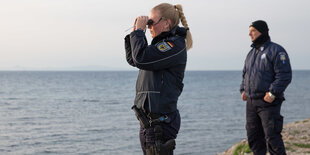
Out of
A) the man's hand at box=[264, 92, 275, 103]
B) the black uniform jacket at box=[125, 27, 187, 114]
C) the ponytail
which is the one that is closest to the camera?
the black uniform jacket at box=[125, 27, 187, 114]

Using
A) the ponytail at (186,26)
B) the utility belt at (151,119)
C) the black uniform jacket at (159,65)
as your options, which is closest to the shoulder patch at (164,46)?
the black uniform jacket at (159,65)

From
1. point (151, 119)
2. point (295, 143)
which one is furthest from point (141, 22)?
point (295, 143)

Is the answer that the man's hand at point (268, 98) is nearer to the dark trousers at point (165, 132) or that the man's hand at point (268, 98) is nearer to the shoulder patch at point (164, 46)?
the dark trousers at point (165, 132)

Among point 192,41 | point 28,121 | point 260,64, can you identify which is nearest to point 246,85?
point 260,64

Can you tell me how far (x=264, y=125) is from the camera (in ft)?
16.0

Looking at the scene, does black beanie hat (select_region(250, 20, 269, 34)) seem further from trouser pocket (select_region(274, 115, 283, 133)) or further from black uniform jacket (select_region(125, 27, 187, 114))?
black uniform jacket (select_region(125, 27, 187, 114))

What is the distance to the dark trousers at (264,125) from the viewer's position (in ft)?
15.7

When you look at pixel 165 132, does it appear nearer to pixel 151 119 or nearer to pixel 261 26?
pixel 151 119

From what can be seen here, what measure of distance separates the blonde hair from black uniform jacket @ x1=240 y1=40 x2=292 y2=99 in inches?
78.6

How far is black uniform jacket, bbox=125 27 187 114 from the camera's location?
2.88 m

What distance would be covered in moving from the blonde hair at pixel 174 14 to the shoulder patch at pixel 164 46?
0.82ft

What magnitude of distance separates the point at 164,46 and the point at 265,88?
7.96 feet

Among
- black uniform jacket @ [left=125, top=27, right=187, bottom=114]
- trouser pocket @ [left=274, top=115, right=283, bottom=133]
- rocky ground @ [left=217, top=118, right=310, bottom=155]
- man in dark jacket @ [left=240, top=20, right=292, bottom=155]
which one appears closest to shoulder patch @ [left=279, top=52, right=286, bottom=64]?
man in dark jacket @ [left=240, top=20, right=292, bottom=155]

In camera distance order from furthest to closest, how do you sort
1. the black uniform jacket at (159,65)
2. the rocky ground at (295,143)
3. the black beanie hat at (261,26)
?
the rocky ground at (295,143)
the black beanie hat at (261,26)
the black uniform jacket at (159,65)
